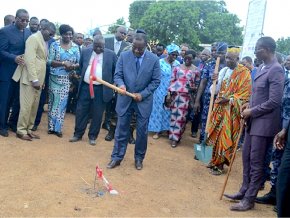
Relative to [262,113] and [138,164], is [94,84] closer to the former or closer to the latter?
[138,164]

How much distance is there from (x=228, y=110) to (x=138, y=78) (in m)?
1.38

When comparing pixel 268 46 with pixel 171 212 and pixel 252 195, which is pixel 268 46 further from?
pixel 171 212

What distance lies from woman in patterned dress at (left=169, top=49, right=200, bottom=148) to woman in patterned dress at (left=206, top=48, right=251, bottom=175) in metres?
1.29

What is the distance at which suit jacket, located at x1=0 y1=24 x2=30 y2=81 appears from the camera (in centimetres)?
575

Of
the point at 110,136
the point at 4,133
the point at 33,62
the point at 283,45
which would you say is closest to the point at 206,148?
the point at 110,136

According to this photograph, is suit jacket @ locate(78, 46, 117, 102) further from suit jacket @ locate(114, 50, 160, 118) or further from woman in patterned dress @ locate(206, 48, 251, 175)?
woman in patterned dress @ locate(206, 48, 251, 175)

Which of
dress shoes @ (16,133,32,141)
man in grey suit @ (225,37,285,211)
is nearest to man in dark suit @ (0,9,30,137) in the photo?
dress shoes @ (16,133,32,141)

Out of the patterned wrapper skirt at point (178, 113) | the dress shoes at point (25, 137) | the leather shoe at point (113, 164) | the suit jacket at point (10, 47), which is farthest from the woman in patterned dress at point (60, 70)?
the patterned wrapper skirt at point (178, 113)

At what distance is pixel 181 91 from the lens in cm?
679

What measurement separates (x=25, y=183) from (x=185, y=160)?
2.79 meters

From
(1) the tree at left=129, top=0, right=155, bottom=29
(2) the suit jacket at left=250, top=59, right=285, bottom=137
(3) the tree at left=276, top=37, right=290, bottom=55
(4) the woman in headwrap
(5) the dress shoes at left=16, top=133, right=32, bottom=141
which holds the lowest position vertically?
(5) the dress shoes at left=16, top=133, right=32, bottom=141

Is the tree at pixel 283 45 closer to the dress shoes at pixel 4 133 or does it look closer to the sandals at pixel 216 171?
the sandals at pixel 216 171

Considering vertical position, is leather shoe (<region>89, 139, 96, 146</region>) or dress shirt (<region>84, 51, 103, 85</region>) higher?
dress shirt (<region>84, 51, 103, 85</region>)

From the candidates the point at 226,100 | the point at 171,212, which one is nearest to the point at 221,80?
the point at 226,100
